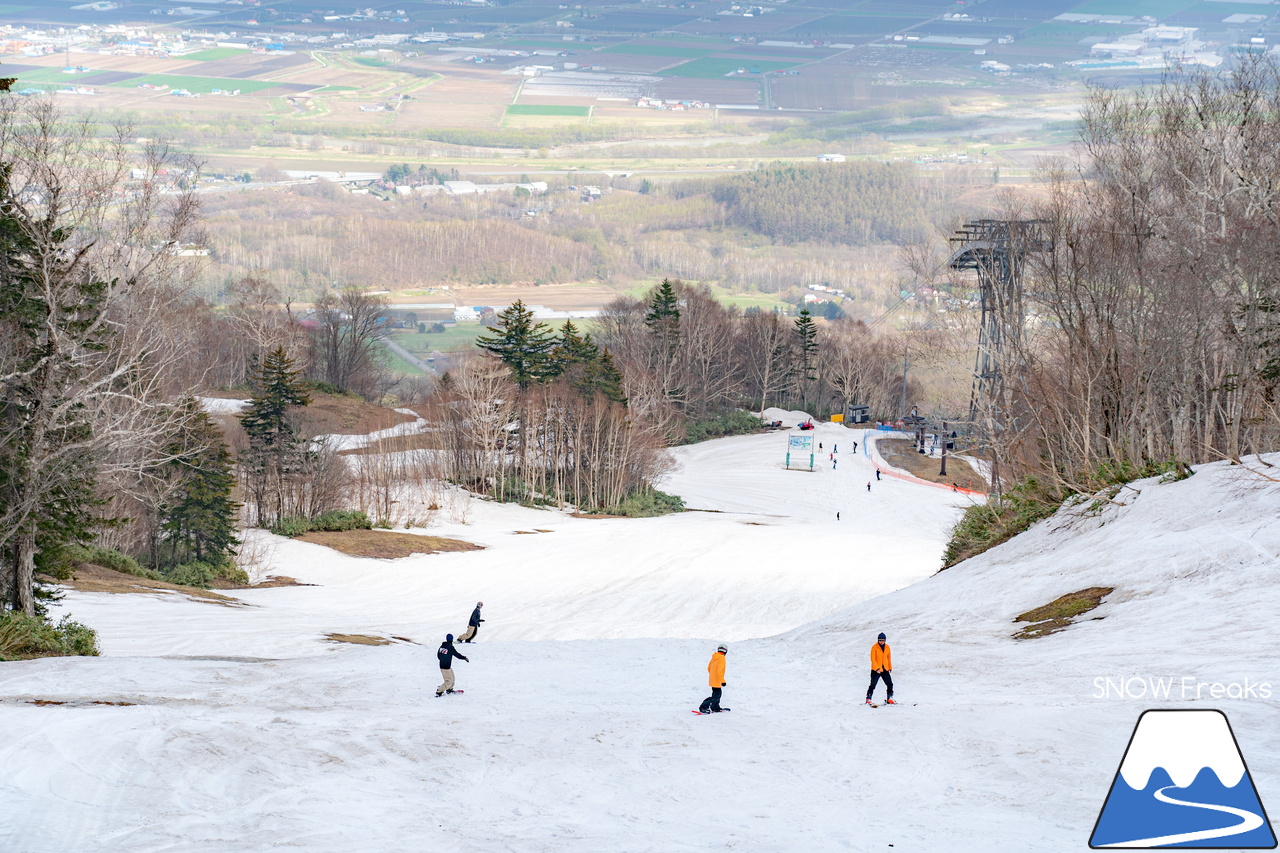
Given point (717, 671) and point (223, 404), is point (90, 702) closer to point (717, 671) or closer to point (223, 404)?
point (717, 671)

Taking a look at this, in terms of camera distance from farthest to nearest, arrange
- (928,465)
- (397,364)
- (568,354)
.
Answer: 1. (397,364)
2. (928,465)
3. (568,354)

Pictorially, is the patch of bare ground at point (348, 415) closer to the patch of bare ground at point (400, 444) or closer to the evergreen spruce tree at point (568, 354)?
the patch of bare ground at point (400, 444)

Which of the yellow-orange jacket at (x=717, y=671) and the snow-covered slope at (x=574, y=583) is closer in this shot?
the yellow-orange jacket at (x=717, y=671)

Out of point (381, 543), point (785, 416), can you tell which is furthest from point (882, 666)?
point (785, 416)

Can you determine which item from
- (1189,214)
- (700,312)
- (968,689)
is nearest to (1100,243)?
(1189,214)

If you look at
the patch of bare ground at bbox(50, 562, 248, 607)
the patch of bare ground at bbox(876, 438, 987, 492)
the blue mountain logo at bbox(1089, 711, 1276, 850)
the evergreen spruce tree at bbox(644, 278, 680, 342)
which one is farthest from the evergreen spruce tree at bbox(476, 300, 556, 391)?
the blue mountain logo at bbox(1089, 711, 1276, 850)

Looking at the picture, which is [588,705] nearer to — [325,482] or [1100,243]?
[1100,243]

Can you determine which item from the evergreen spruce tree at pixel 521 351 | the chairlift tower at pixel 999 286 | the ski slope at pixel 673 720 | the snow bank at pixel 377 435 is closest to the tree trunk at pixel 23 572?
the ski slope at pixel 673 720
